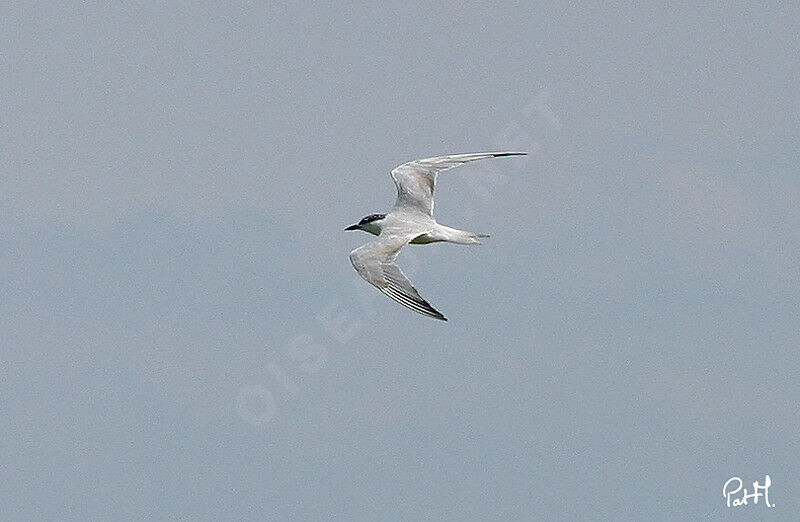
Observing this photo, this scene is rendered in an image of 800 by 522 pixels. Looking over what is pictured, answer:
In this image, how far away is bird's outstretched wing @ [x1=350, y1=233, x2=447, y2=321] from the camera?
34.2m

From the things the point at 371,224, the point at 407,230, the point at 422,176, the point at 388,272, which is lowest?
the point at 388,272

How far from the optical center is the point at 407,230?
136 ft

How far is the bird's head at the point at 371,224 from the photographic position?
43688mm

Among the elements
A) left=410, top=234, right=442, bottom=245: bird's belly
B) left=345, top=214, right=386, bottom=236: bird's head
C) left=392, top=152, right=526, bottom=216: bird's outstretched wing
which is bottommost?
left=410, top=234, right=442, bottom=245: bird's belly

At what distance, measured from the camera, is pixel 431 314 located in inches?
1294

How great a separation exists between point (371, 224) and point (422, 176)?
4.07 m

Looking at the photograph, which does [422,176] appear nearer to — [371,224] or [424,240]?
[371,224]

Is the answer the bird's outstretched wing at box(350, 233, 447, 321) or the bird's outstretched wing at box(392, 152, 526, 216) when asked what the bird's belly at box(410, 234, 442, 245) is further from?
the bird's outstretched wing at box(392, 152, 526, 216)

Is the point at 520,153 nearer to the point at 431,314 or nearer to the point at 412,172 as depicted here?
the point at 412,172

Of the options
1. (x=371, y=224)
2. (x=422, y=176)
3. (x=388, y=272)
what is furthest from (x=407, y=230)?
(x=422, y=176)

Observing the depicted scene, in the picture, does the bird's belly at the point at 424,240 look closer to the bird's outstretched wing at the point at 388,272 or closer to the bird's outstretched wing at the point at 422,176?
the bird's outstretched wing at the point at 388,272

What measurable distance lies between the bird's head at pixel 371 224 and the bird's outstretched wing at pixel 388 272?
3.91 metres

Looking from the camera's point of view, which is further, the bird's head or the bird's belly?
the bird's head

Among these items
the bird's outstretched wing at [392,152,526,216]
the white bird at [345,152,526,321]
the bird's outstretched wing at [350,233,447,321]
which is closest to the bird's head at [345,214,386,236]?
the white bird at [345,152,526,321]
